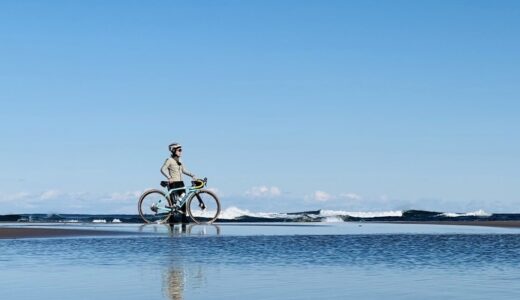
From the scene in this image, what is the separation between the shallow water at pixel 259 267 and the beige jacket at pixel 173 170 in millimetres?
7412

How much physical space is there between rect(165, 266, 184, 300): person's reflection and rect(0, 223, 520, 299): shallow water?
12 mm

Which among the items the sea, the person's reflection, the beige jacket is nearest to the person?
the beige jacket

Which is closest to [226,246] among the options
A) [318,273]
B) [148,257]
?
[148,257]

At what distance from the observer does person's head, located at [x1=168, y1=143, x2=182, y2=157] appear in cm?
2845

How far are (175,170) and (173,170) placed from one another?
69 millimetres

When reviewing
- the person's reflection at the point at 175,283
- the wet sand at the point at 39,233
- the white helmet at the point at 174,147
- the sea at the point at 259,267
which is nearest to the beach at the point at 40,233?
the wet sand at the point at 39,233

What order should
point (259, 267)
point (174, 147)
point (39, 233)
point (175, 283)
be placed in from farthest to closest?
1. point (174, 147)
2. point (39, 233)
3. point (259, 267)
4. point (175, 283)

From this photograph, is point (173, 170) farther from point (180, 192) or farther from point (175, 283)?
Answer: point (175, 283)

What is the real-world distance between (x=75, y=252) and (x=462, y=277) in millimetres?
7817

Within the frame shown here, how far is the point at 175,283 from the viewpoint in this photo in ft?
36.9

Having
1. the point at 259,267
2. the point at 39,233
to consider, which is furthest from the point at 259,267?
the point at 39,233

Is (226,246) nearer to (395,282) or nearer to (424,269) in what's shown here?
(424,269)

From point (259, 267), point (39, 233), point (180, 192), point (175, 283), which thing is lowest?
point (175, 283)

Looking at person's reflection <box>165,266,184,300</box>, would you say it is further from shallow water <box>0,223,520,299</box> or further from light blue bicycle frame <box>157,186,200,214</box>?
light blue bicycle frame <box>157,186,200,214</box>
